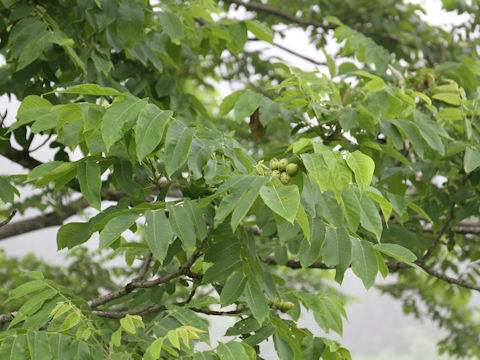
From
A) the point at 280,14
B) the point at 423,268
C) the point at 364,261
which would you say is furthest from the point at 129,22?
the point at 280,14

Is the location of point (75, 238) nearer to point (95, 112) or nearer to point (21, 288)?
point (21, 288)

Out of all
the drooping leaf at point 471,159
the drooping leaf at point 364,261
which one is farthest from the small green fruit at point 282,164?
the drooping leaf at point 471,159

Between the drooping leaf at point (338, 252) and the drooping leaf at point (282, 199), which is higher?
the drooping leaf at point (282, 199)

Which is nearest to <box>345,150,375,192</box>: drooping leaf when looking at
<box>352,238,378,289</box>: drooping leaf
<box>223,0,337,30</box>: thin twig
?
<box>352,238,378,289</box>: drooping leaf

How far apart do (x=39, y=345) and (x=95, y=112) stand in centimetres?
68

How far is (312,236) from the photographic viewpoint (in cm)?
173

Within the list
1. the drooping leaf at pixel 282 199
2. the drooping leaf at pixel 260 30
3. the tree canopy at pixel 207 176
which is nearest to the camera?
the drooping leaf at pixel 282 199

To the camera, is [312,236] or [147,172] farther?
[147,172]

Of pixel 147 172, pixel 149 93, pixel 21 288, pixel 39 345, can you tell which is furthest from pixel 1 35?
pixel 39 345

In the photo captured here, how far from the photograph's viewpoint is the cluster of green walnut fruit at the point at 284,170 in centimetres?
163

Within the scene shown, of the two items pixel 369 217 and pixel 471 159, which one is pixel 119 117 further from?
pixel 471 159

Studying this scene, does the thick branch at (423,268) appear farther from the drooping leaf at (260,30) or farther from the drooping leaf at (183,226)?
the drooping leaf at (183,226)

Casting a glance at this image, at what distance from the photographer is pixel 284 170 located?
1.68m

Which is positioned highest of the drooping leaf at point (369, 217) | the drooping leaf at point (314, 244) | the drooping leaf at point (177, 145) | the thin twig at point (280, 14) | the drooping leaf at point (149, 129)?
the drooping leaf at point (149, 129)
